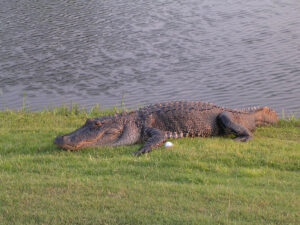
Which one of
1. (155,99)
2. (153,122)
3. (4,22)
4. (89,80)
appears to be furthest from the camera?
(4,22)

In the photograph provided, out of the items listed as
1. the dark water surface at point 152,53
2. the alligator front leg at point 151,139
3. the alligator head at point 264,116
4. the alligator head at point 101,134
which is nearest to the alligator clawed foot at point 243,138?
the alligator head at point 264,116

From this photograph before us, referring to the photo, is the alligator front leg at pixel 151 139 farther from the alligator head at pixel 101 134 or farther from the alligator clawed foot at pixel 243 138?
the alligator clawed foot at pixel 243 138

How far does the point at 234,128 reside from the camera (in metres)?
7.48

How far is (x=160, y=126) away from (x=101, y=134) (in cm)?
115

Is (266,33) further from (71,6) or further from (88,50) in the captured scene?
(71,6)

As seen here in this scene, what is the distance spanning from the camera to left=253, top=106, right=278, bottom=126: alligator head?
8.34 m

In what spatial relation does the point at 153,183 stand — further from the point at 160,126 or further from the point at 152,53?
the point at 152,53

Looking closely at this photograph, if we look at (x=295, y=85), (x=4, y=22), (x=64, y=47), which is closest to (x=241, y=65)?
(x=295, y=85)

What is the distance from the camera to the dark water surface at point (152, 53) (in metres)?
12.0

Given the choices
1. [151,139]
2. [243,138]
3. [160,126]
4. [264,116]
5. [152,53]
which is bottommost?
[152,53]

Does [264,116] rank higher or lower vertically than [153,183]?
lower

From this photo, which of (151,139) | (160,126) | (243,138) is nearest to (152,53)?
(160,126)

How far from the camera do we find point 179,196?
4.48m

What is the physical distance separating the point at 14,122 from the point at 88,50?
25.4 ft
